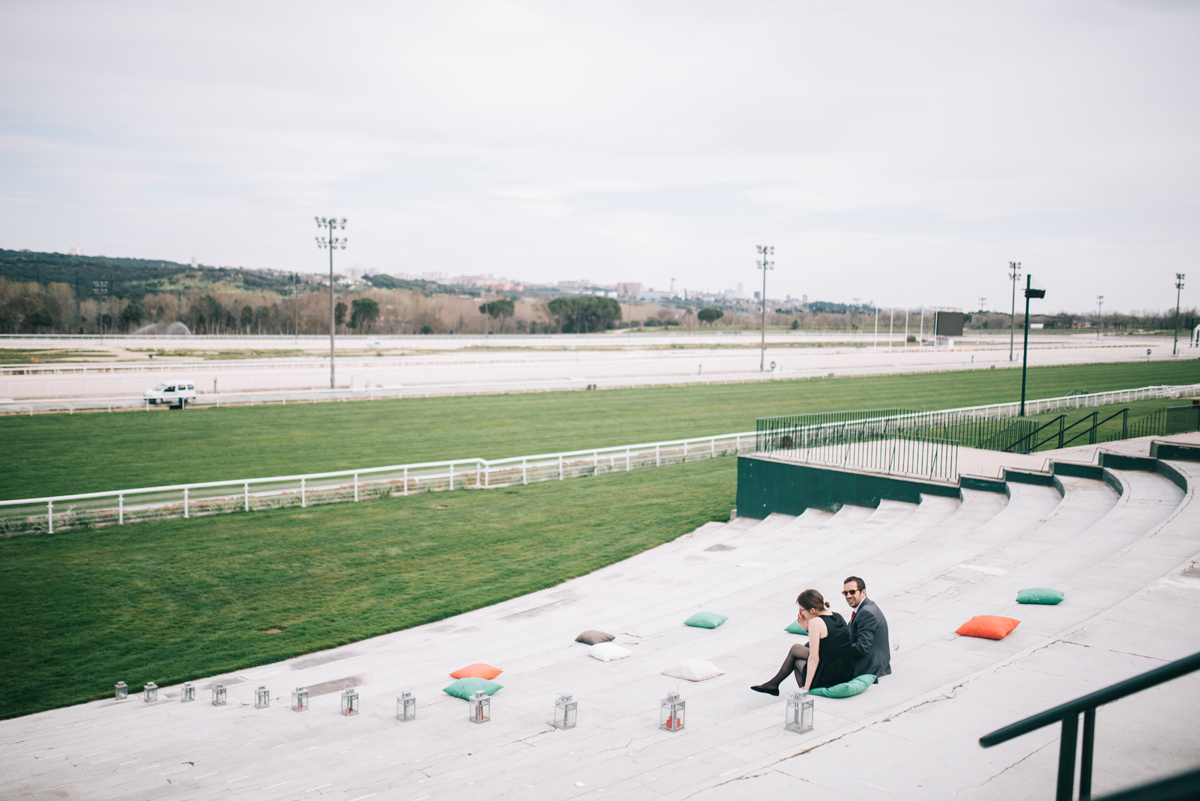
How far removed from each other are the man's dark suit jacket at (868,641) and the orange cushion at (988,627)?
5.77 ft

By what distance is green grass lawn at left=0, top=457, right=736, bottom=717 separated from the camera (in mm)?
11906

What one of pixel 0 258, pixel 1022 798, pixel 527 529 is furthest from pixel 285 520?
pixel 0 258

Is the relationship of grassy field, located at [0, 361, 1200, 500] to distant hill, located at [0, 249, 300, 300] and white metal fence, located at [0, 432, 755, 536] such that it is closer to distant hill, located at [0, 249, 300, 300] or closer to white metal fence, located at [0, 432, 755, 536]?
white metal fence, located at [0, 432, 755, 536]

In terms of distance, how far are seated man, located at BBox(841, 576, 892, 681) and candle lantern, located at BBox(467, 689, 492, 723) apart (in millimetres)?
3659

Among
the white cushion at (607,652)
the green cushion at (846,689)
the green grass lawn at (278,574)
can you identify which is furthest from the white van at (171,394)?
the green cushion at (846,689)

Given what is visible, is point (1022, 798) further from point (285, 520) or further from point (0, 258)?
point (0, 258)

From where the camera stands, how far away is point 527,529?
1942 cm

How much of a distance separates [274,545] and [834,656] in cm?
1393

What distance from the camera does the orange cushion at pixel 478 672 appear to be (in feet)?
31.6

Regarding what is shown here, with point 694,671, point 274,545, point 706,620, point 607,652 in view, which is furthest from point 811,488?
point 274,545

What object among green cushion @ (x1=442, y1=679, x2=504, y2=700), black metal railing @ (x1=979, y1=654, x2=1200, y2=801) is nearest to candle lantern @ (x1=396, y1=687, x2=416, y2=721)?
green cushion @ (x1=442, y1=679, x2=504, y2=700)

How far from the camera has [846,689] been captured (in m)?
7.43

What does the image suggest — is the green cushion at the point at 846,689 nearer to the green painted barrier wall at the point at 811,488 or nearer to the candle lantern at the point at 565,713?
the candle lantern at the point at 565,713

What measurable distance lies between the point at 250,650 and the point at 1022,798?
10.8m
